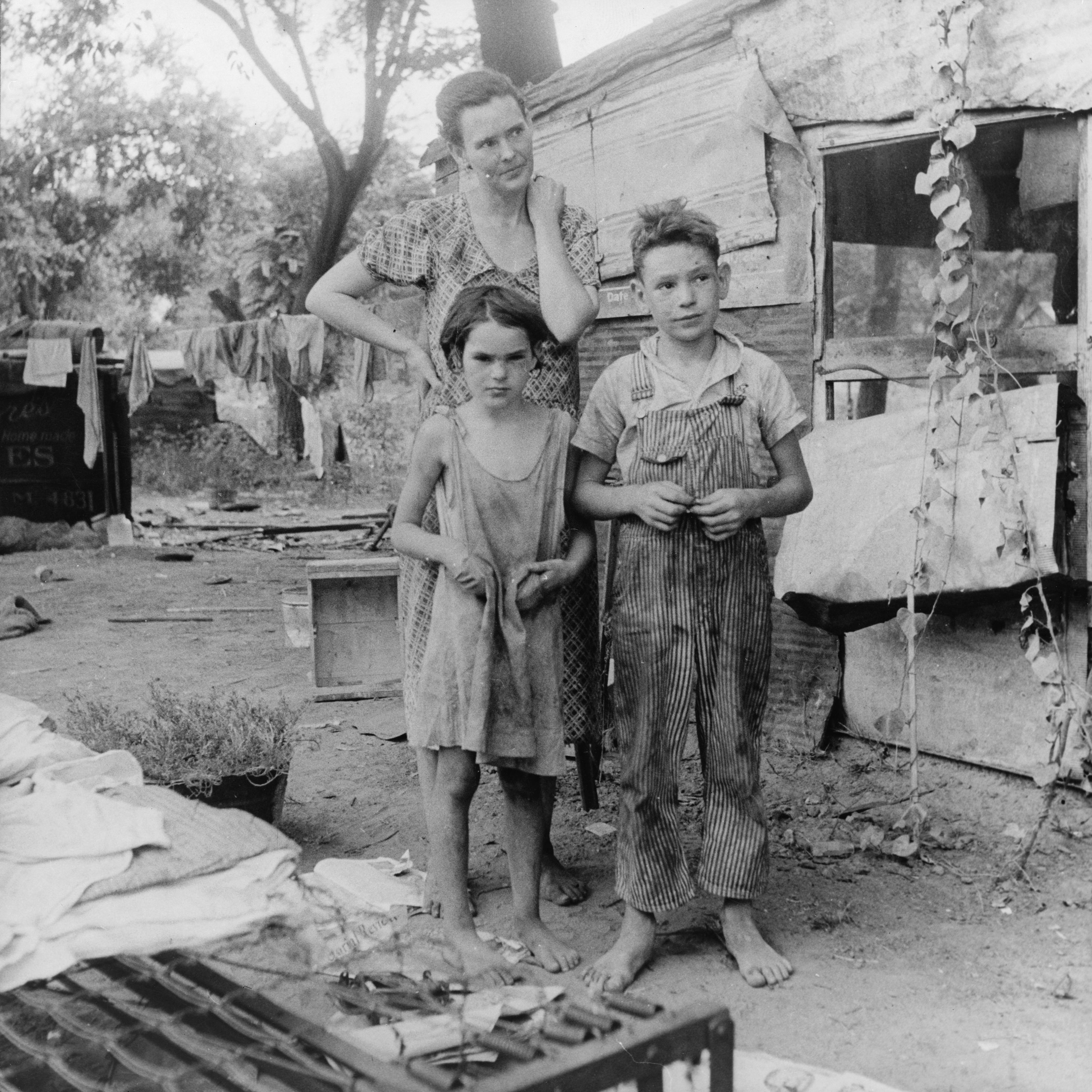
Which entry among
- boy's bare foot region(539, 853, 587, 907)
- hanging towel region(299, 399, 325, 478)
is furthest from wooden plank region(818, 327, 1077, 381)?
hanging towel region(299, 399, 325, 478)

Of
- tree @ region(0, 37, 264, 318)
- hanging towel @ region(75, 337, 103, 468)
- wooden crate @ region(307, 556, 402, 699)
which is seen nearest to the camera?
wooden crate @ region(307, 556, 402, 699)

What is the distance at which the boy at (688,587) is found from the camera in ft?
9.64

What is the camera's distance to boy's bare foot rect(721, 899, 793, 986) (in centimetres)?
293

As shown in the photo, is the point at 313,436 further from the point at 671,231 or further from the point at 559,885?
the point at 671,231

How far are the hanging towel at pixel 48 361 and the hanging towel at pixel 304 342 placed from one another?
2.61 metres

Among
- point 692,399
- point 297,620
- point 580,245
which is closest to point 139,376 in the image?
point 297,620

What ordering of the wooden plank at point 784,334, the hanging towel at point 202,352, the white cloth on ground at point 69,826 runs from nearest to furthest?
the white cloth on ground at point 69,826 → the wooden plank at point 784,334 → the hanging towel at point 202,352

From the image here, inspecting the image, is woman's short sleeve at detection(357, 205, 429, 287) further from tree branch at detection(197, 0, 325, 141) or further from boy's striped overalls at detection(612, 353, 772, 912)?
tree branch at detection(197, 0, 325, 141)

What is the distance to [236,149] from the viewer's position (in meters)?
23.1

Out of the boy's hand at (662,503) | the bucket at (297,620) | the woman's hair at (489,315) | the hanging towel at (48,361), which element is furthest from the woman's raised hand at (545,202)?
the hanging towel at (48,361)

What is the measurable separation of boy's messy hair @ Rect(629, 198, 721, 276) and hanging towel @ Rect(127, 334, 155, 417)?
38.0 ft

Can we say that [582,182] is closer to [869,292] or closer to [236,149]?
[869,292]

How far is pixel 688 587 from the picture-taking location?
2.96 metres

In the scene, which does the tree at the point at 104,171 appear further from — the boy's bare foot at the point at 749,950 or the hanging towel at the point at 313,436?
the boy's bare foot at the point at 749,950
